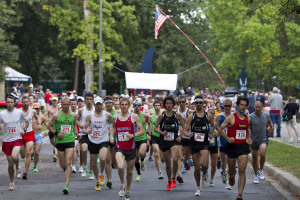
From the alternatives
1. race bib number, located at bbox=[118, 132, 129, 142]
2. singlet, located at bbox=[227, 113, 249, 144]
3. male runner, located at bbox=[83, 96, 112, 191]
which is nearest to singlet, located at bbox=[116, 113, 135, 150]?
race bib number, located at bbox=[118, 132, 129, 142]

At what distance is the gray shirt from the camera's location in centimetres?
1230

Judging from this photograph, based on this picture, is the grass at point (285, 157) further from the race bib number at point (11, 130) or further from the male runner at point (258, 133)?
the race bib number at point (11, 130)

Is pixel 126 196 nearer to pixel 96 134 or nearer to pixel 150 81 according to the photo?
pixel 96 134

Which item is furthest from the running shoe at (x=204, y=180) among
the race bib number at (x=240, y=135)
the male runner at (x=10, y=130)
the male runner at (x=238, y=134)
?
the male runner at (x=10, y=130)

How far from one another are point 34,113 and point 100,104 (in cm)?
298

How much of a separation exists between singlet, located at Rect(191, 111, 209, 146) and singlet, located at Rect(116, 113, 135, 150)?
3.99 feet

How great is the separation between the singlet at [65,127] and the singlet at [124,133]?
151 cm

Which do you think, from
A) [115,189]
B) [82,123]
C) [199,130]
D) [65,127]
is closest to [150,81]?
[82,123]

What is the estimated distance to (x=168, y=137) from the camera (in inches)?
455

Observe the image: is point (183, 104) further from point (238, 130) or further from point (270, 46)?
point (270, 46)

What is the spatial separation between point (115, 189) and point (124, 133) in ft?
4.77

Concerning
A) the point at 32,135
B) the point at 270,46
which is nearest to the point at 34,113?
the point at 32,135

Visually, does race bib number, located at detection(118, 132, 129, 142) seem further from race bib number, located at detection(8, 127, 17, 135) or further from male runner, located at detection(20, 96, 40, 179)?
male runner, located at detection(20, 96, 40, 179)

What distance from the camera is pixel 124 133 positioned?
410 inches
